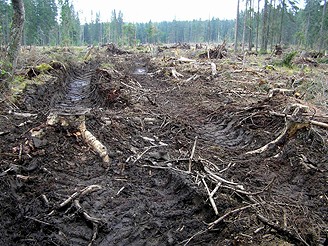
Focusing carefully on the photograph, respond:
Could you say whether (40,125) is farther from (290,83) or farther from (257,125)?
(290,83)

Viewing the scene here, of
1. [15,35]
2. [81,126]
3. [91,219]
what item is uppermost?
[15,35]

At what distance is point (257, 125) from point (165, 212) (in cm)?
408

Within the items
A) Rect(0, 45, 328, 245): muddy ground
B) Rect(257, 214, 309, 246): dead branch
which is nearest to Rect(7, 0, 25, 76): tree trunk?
Rect(0, 45, 328, 245): muddy ground

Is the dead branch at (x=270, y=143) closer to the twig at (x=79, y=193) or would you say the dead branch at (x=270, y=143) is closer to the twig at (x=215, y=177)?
the twig at (x=215, y=177)

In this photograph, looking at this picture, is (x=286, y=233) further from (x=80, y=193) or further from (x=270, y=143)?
(x=270, y=143)

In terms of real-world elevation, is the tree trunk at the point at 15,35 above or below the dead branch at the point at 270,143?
above

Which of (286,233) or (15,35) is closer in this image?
(286,233)

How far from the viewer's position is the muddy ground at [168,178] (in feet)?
11.9

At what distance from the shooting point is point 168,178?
5.12m

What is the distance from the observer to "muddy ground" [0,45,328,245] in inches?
143

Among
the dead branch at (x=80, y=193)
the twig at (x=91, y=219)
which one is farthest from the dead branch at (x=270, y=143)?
the twig at (x=91, y=219)

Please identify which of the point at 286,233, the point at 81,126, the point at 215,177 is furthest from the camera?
the point at 81,126

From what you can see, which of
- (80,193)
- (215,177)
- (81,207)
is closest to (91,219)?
(81,207)

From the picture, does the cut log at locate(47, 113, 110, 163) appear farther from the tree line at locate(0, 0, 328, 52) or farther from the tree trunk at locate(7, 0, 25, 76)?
the tree line at locate(0, 0, 328, 52)
